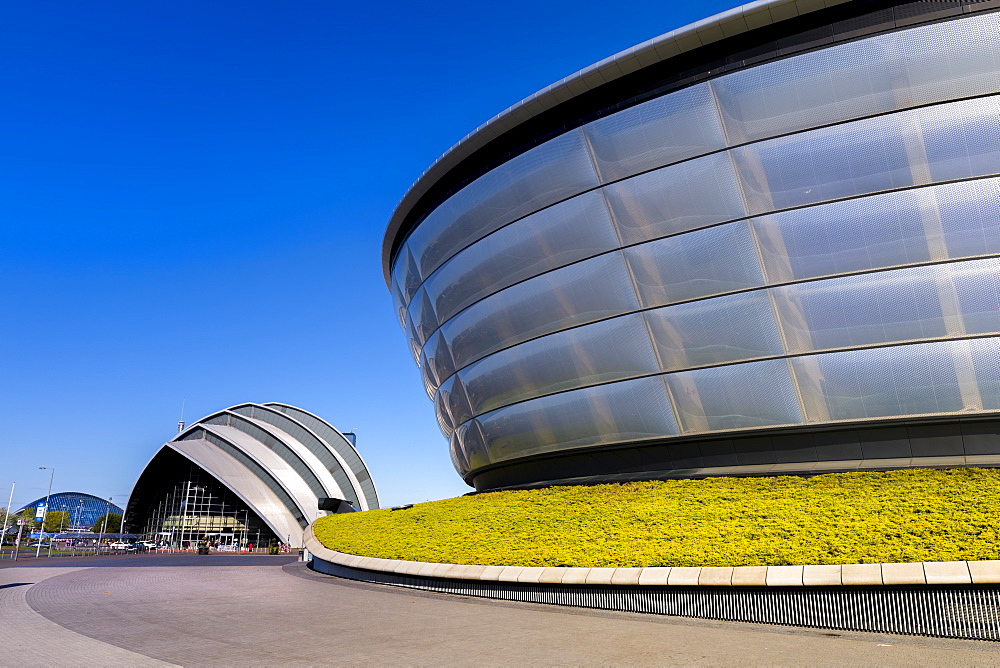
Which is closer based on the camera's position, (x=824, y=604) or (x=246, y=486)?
(x=824, y=604)

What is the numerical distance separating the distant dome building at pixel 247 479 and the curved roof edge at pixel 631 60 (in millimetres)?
43406

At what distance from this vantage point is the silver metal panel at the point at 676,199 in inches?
757

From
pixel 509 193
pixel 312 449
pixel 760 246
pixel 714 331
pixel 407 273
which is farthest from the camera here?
pixel 312 449

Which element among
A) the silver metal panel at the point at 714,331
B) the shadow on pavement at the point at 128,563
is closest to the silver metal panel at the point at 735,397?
the silver metal panel at the point at 714,331

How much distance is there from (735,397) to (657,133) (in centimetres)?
818

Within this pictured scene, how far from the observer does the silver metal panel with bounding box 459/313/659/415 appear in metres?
21.1

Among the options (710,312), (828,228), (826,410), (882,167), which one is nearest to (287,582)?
(710,312)

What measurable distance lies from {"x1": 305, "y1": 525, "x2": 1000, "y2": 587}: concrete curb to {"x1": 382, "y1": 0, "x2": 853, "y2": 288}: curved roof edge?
15.0m

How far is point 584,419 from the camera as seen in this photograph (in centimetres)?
2262

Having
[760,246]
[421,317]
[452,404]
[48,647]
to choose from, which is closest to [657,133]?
[760,246]

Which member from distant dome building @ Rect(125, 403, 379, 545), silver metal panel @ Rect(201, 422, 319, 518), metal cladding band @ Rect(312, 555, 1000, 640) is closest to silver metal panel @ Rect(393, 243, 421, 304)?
metal cladding band @ Rect(312, 555, 1000, 640)

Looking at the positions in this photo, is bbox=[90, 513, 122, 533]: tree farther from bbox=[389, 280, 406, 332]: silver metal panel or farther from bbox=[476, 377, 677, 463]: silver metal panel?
bbox=[476, 377, 677, 463]: silver metal panel

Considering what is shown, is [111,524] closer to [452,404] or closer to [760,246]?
[452,404]

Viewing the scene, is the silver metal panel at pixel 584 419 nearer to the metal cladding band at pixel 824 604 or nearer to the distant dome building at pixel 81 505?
the metal cladding band at pixel 824 604
